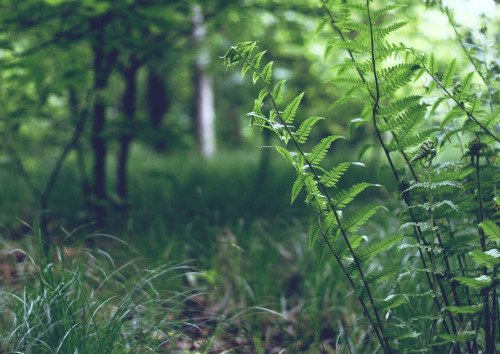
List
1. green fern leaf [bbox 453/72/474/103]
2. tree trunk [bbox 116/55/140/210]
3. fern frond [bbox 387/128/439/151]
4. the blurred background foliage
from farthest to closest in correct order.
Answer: tree trunk [bbox 116/55/140/210]
the blurred background foliage
fern frond [bbox 387/128/439/151]
green fern leaf [bbox 453/72/474/103]

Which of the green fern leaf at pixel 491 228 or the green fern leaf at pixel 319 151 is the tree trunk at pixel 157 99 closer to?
the green fern leaf at pixel 319 151

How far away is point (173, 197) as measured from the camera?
381 centimetres

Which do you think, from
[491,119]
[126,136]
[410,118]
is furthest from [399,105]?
[126,136]

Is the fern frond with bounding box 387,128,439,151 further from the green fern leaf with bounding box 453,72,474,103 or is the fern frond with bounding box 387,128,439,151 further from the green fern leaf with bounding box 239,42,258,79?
the green fern leaf with bounding box 239,42,258,79

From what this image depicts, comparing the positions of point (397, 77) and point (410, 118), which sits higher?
point (397, 77)

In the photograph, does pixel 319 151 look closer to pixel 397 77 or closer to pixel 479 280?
pixel 397 77

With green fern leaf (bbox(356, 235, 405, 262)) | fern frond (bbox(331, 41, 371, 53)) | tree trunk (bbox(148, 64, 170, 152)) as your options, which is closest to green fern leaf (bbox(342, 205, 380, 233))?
green fern leaf (bbox(356, 235, 405, 262))

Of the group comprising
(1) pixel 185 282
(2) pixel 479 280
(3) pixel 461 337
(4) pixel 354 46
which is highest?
(4) pixel 354 46

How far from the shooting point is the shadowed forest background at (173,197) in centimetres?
180

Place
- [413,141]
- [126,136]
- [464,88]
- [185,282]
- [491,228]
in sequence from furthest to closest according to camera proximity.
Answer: [126,136] < [185,282] < [413,141] < [464,88] < [491,228]

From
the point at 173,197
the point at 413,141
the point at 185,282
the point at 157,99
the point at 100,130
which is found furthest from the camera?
the point at 157,99

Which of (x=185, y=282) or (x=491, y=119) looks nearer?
(x=491, y=119)

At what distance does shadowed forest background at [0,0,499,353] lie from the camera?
5.90 feet

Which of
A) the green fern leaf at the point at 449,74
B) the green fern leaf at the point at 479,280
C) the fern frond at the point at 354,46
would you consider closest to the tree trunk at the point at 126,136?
Answer: the fern frond at the point at 354,46
